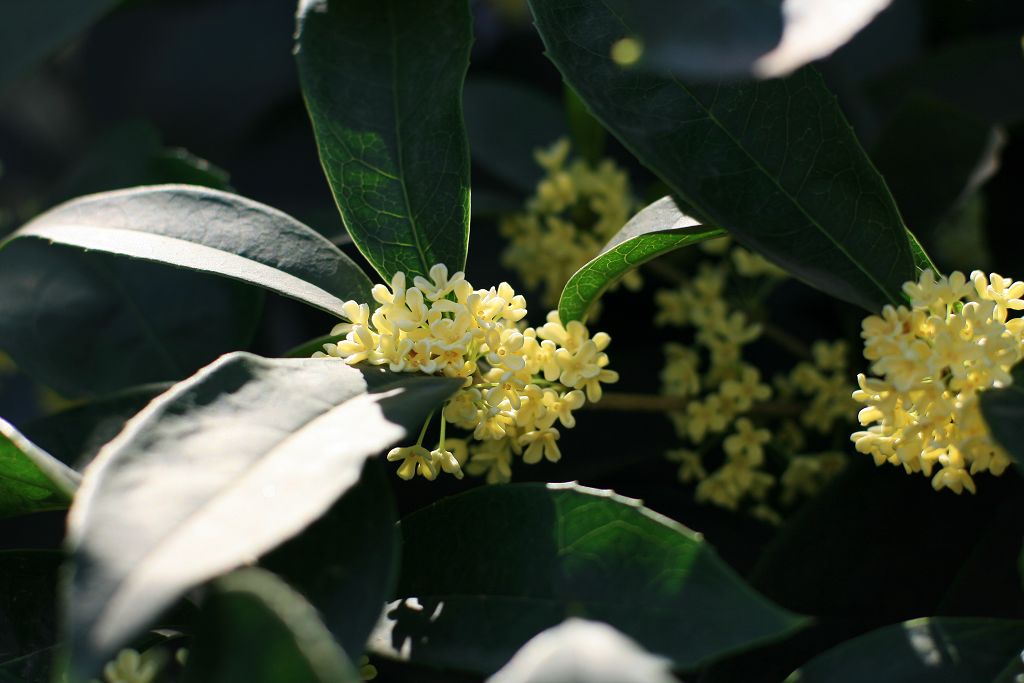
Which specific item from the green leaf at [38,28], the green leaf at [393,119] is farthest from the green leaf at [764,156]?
the green leaf at [38,28]

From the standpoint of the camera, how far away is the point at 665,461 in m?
1.24

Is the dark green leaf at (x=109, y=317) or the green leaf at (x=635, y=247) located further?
the dark green leaf at (x=109, y=317)

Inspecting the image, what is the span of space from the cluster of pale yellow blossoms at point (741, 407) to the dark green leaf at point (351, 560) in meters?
0.45

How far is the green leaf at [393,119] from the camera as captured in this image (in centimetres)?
94

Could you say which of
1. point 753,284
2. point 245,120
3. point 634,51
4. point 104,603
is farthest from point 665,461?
point 245,120

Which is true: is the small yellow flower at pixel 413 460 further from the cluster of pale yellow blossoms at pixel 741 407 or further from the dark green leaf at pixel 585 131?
the dark green leaf at pixel 585 131

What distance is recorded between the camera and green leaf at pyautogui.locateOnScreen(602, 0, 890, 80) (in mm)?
626

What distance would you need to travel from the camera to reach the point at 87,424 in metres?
1.06

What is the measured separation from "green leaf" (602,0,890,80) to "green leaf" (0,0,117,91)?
41.5 inches

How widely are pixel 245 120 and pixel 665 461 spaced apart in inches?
47.8

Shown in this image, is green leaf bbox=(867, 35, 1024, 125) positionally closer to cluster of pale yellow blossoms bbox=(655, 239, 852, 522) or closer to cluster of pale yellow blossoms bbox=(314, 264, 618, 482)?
cluster of pale yellow blossoms bbox=(655, 239, 852, 522)

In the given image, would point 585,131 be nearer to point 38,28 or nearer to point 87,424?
point 87,424

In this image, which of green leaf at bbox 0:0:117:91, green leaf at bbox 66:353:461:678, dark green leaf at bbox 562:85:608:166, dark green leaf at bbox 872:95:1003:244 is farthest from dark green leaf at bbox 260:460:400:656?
green leaf at bbox 0:0:117:91

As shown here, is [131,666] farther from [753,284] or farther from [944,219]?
[944,219]
